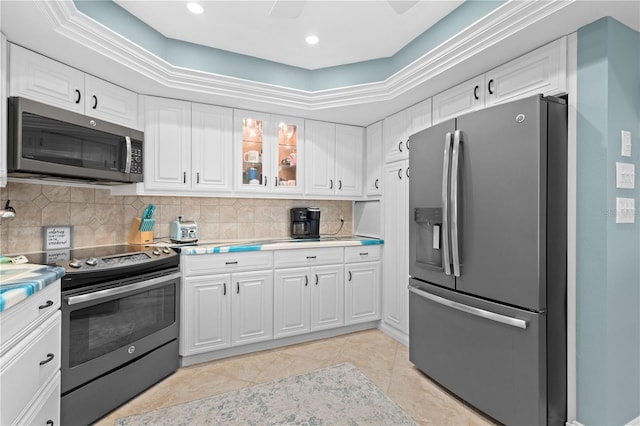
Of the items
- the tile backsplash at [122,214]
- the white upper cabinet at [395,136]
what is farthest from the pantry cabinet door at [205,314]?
the white upper cabinet at [395,136]

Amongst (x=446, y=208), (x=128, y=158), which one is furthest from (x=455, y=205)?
(x=128, y=158)

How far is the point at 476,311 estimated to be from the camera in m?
1.96

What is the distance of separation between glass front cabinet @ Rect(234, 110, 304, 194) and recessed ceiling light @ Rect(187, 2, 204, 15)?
0.96 meters

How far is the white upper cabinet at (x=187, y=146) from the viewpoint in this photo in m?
2.73

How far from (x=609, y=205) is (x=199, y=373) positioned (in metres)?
2.89

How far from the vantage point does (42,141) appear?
197 cm

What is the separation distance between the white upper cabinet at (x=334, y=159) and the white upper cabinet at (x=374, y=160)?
0.09 meters

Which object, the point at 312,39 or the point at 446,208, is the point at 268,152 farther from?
the point at 446,208

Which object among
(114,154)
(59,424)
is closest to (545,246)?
(59,424)

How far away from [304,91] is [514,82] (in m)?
1.71

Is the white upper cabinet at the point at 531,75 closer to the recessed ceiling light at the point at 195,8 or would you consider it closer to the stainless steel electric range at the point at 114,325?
A: the recessed ceiling light at the point at 195,8

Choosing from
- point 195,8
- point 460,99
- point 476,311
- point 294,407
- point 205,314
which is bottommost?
point 294,407

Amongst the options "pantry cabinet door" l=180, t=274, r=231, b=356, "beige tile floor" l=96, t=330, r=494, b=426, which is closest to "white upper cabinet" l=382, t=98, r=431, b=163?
"beige tile floor" l=96, t=330, r=494, b=426

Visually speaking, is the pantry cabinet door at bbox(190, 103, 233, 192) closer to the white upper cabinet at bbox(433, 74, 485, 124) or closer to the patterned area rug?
the patterned area rug
